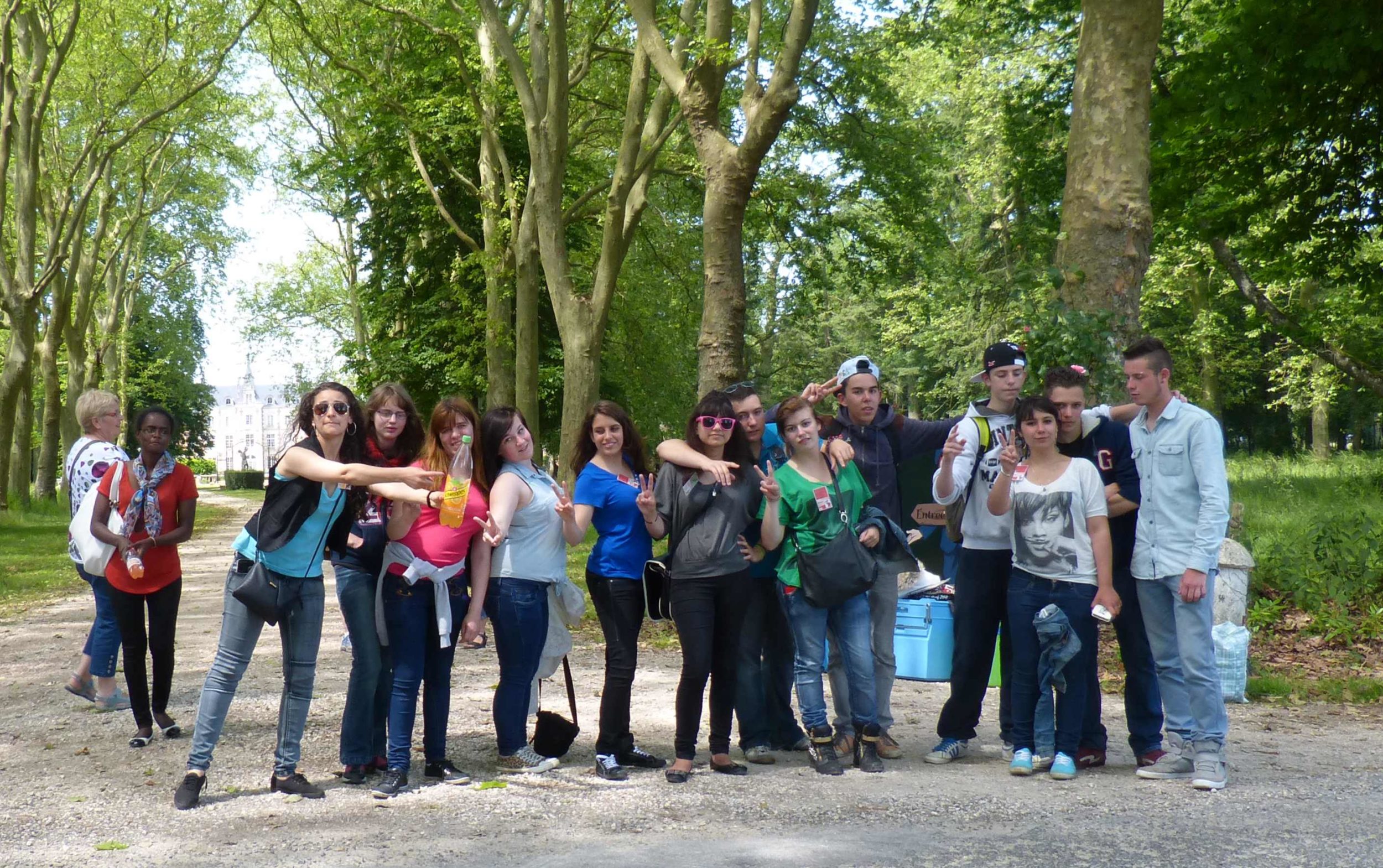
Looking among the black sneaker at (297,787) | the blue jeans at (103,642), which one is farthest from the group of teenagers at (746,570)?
the blue jeans at (103,642)

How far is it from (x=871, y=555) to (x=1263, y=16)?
397 inches

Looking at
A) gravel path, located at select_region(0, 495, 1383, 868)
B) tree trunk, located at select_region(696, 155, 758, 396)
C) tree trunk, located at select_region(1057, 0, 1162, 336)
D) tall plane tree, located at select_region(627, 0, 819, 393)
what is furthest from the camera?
tree trunk, located at select_region(696, 155, 758, 396)

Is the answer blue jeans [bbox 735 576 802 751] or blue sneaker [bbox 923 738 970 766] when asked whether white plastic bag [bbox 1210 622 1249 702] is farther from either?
blue jeans [bbox 735 576 802 751]

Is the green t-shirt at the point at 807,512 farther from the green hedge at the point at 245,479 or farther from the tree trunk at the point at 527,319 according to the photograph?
the green hedge at the point at 245,479

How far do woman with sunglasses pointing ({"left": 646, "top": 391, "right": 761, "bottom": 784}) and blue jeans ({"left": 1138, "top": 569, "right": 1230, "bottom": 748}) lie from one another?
1.97 metres

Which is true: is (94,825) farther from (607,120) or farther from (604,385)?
(604,385)

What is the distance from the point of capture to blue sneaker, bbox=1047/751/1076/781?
595 cm

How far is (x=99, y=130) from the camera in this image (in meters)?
23.1

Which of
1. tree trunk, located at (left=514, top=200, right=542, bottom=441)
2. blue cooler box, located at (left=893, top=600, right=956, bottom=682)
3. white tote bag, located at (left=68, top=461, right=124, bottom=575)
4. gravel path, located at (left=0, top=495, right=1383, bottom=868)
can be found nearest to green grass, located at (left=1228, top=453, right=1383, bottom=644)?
gravel path, located at (left=0, top=495, right=1383, bottom=868)

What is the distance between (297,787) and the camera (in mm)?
5715

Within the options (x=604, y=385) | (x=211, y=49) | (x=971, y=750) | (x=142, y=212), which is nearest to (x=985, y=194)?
(x=604, y=385)

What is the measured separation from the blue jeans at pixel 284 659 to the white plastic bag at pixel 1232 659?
219 inches

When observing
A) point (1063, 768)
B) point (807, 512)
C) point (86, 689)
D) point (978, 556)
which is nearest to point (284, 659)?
point (807, 512)

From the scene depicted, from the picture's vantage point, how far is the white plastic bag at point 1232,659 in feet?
26.2
